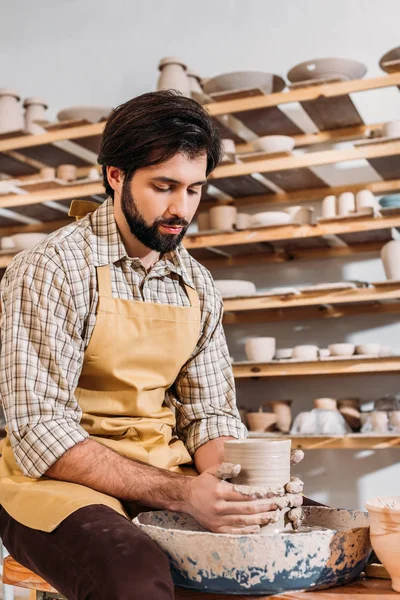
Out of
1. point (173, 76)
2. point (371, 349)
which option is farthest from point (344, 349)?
point (173, 76)

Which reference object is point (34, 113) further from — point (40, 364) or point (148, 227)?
point (40, 364)

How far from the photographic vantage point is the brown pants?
1.18m

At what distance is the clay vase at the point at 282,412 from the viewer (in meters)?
3.75

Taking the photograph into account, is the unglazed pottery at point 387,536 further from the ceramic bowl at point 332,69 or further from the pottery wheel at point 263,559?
the ceramic bowl at point 332,69

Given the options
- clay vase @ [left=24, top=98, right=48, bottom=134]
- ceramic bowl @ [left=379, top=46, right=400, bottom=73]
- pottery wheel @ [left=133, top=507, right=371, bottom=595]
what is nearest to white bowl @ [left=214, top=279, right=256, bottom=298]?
ceramic bowl @ [left=379, top=46, right=400, bottom=73]

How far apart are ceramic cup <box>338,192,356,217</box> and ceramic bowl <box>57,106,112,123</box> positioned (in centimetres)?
134

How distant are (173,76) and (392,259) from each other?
1437 mm

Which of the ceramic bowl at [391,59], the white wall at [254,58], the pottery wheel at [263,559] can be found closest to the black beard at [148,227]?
the pottery wheel at [263,559]

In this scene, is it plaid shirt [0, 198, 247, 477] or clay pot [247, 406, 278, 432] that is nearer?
plaid shirt [0, 198, 247, 477]

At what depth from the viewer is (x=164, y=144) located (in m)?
1.75

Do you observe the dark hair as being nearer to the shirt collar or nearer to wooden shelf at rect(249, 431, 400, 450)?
the shirt collar

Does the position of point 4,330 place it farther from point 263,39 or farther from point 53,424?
point 263,39

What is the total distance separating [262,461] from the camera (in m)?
1.33

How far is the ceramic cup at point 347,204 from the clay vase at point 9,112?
182 centimetres
